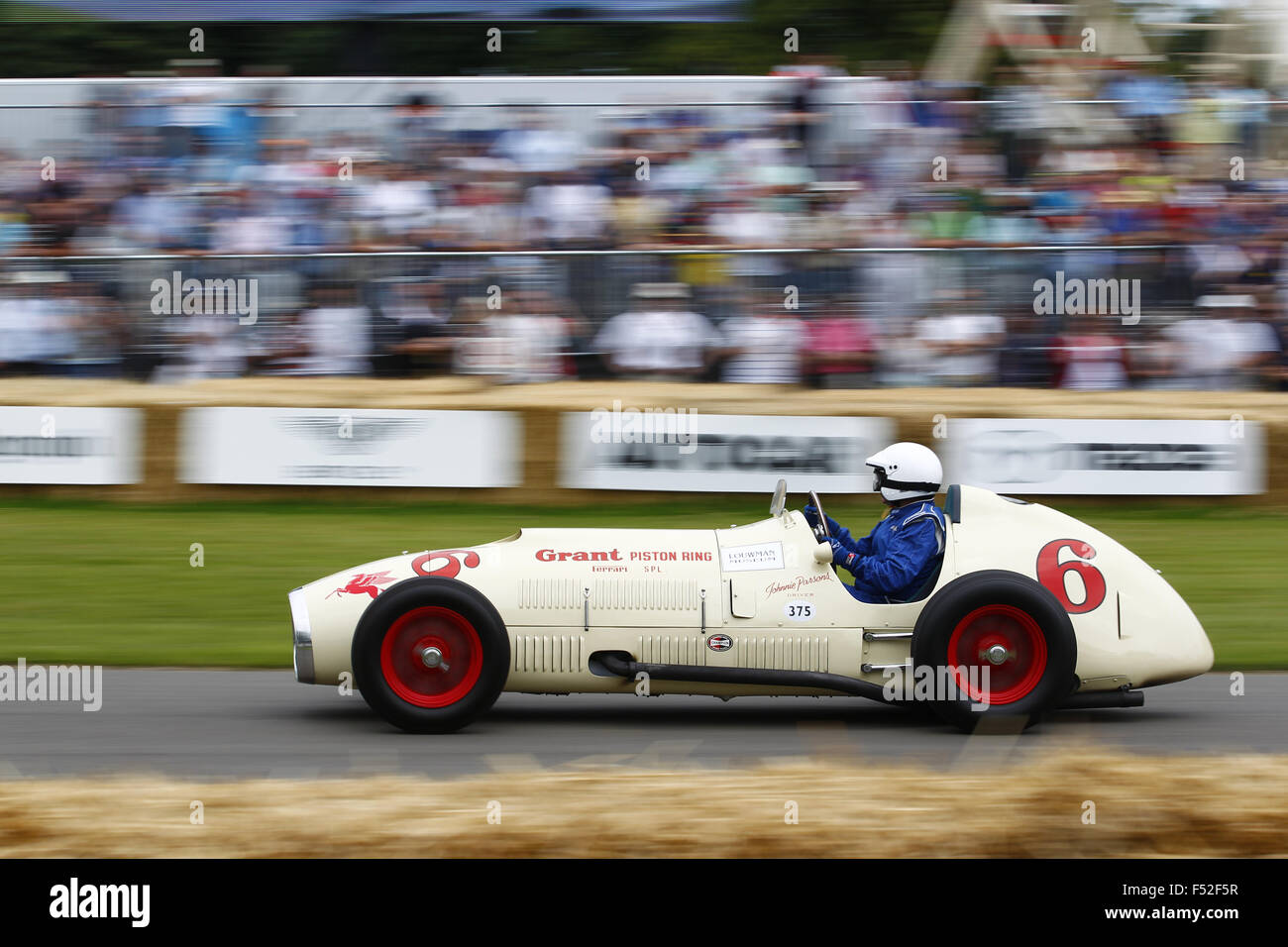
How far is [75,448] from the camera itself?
11.7 m

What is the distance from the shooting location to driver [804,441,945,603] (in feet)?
20.9

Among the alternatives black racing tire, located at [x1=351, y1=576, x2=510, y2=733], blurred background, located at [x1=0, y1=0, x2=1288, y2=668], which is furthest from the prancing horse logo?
blurred background, located at [x1=0, y1=0, x2=1288, y2=668]

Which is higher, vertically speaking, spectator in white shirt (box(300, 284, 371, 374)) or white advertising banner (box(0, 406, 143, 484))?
spectator in white shirt (box(300, 284, 371, 374))

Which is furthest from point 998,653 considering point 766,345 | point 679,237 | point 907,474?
point 679,237

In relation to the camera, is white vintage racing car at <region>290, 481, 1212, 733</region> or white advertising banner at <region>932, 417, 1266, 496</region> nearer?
white vintage racing car at <region>290, 481, 1212, 733</region>

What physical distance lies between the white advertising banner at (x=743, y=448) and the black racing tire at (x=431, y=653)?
5323mm

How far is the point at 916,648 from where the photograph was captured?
6.23m

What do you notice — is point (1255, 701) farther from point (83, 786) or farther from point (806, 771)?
point (83, 786)

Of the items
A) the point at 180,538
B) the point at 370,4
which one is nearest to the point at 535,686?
Result: the point at 180,538

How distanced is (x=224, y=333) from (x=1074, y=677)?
775 centimetres

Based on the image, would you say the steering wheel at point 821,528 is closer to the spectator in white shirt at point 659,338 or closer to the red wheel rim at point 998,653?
the red wheel rim at point 998,653

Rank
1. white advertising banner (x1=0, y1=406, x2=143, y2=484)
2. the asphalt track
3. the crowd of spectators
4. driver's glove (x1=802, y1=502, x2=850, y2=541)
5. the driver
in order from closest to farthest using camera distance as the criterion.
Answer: the asphalt track
the driver
driver's glove (x1=802, y1=502, x2=850, y2=541)
white advertising banner (x1=0, y1=406, x2=143, y2=484)
the crowd of spectators

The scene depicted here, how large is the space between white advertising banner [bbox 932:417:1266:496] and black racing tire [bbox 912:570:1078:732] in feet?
16.9

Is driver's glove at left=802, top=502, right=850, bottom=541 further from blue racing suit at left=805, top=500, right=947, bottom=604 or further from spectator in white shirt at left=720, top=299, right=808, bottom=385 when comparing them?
spectator in white shirt at left=720, top=299, right=808, bottom=385
